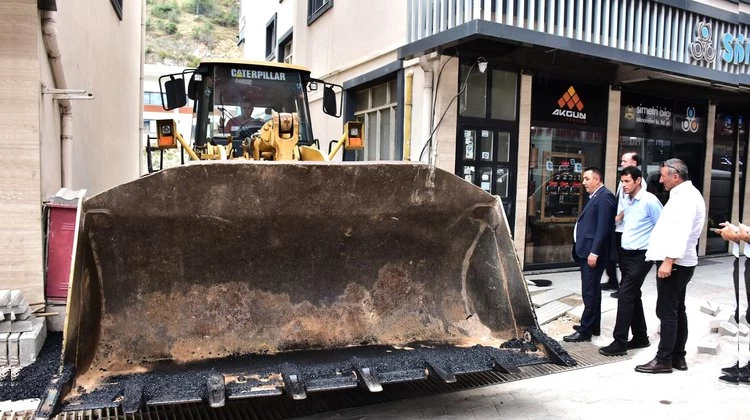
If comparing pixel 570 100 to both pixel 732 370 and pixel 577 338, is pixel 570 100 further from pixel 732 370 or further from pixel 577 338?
pixel 732 370

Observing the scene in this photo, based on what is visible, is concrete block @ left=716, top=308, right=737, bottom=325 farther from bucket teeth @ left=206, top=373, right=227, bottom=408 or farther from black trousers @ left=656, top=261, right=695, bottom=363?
bucket teeth @ left=206, top=373, right=227, bottom=408

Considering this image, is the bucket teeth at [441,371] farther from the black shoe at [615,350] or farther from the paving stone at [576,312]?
the paving stone at [576,312]

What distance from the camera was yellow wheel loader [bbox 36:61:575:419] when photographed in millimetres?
3432

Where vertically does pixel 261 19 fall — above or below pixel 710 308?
above

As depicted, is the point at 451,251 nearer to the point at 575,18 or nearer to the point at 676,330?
the point at 676,330

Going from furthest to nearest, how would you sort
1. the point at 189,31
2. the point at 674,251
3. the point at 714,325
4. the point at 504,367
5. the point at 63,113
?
the point at 189,31 → the point at 63,113 → the point at 714,325 → the point at 674,251 → the point at 504,367

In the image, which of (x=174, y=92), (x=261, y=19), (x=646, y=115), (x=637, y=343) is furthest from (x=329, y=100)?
(x=261, y=19)

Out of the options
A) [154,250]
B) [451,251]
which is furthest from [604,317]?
[154,250]

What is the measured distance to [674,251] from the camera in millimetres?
4586

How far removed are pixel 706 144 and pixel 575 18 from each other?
15.6 ft

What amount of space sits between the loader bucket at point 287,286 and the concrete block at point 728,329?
2.88m

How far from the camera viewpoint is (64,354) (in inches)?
125

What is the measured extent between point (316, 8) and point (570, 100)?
259 inches

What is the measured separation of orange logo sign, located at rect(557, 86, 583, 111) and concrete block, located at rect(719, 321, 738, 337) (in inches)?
160
